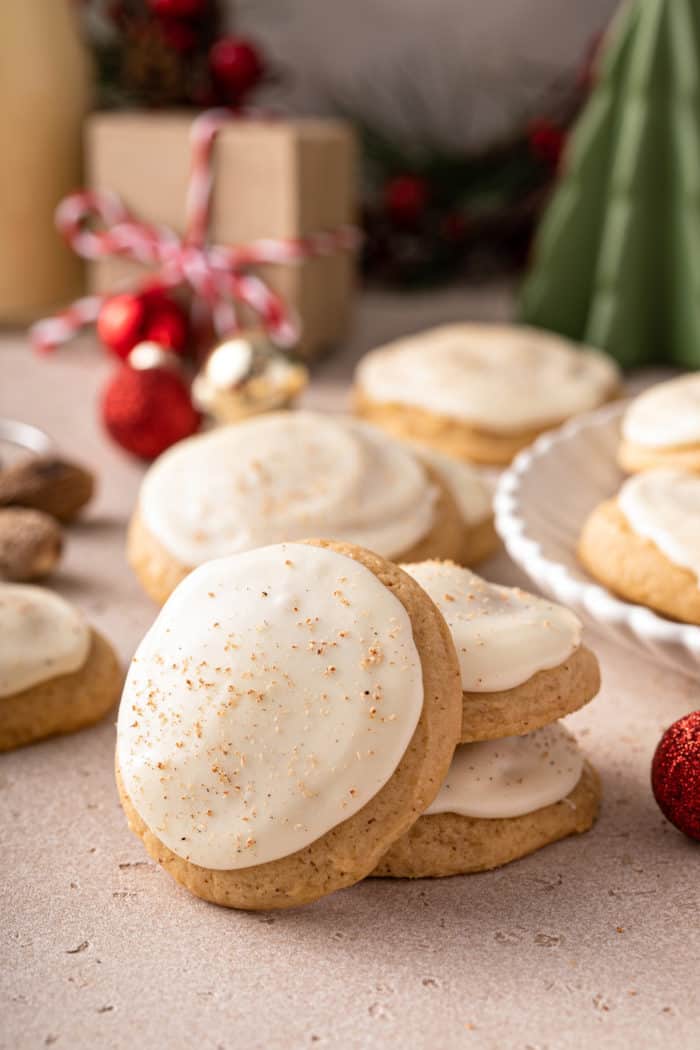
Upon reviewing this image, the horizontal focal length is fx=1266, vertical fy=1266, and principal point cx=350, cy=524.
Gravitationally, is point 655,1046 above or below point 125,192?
below

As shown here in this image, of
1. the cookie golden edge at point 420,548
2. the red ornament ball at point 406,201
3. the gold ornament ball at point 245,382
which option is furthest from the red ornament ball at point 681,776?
the red ornament ball at point 406,201

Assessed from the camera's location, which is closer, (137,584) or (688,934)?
(688,934)

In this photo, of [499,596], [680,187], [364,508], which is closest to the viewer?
[499,596]

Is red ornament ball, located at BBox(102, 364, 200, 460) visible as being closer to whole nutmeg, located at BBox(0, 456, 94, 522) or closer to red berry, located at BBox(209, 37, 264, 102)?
whole nutmeg, located at BBox(0, 456, 94, 522)

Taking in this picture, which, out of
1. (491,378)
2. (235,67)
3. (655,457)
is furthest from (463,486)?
(235,67)

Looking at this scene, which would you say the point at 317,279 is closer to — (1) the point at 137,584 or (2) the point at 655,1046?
(1) the point at 137,584

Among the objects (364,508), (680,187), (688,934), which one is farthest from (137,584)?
(680,187)

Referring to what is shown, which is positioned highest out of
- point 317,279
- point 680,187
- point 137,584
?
point 680,187

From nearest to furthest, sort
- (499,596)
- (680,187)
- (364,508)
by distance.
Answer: (499,596) < (364,508) < (680,187)
